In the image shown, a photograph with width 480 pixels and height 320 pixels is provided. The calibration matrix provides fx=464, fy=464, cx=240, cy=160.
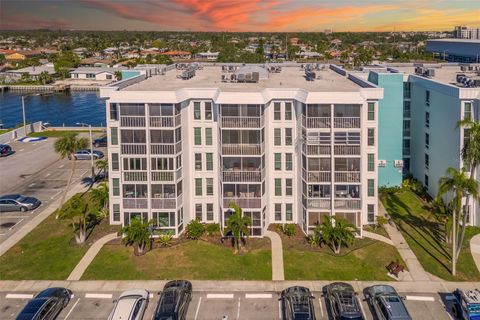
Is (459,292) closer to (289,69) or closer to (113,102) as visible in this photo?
(113,102)

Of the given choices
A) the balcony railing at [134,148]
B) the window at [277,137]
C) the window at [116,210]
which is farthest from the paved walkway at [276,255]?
the window at [116,210]

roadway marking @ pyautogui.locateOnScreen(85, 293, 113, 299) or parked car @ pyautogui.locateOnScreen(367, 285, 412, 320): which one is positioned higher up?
parked car @ pyautogui.locateOnScreen(367, 285, 412, 320)

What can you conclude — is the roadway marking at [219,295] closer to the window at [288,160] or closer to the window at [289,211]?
the window at [289,211]

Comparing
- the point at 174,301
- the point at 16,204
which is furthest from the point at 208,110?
the point at 16,204

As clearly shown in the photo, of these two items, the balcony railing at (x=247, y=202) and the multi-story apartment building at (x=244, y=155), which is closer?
the multi-story apartment building at (x=244, y=155)

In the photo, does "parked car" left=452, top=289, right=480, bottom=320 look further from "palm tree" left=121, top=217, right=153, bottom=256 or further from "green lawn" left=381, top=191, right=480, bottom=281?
"palm tree" left=121, top=217, right=153, bottom=256

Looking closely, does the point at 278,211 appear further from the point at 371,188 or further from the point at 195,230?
the point at 371,188

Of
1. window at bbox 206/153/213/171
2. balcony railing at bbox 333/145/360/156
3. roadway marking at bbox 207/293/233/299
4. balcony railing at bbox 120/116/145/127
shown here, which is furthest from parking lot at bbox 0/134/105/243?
balcony railing at bbox 333/145/360/156
